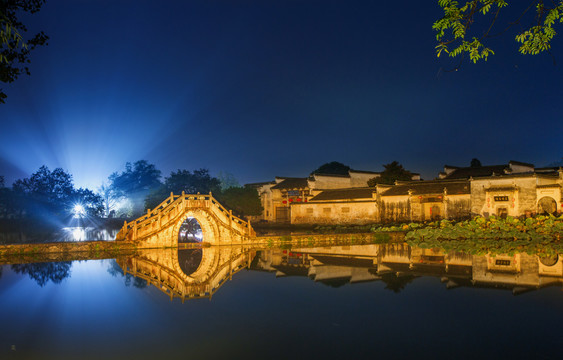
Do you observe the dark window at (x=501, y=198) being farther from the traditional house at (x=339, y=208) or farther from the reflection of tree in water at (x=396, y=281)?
the reflection of tree in water at (x=396, y=281)

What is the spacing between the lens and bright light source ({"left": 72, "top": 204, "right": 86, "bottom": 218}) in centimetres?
4203

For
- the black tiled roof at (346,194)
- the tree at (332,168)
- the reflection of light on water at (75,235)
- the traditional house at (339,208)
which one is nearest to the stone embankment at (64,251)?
the reflection of light on water at (75,235)

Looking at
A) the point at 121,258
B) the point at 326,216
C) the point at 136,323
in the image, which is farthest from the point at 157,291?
the point at 326,216

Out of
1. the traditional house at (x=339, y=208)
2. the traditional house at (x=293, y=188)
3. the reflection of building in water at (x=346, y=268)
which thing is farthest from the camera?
the traditional house at (x=293, y=188)

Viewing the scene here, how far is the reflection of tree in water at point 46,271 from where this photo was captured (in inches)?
523

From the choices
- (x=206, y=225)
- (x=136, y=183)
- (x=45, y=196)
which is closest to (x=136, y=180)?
(x=136, y=183)

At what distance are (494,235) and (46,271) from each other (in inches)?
906

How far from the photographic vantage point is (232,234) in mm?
22047

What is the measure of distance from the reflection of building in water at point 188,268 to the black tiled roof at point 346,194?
20.3m

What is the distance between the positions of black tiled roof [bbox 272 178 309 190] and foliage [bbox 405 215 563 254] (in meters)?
21.5

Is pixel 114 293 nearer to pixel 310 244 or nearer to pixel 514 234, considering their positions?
pixel 310 244

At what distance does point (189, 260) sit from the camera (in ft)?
56.4

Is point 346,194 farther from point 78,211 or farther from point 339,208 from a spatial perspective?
point 78,211

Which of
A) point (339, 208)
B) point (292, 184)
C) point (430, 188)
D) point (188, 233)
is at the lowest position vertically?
point (188, 233)
